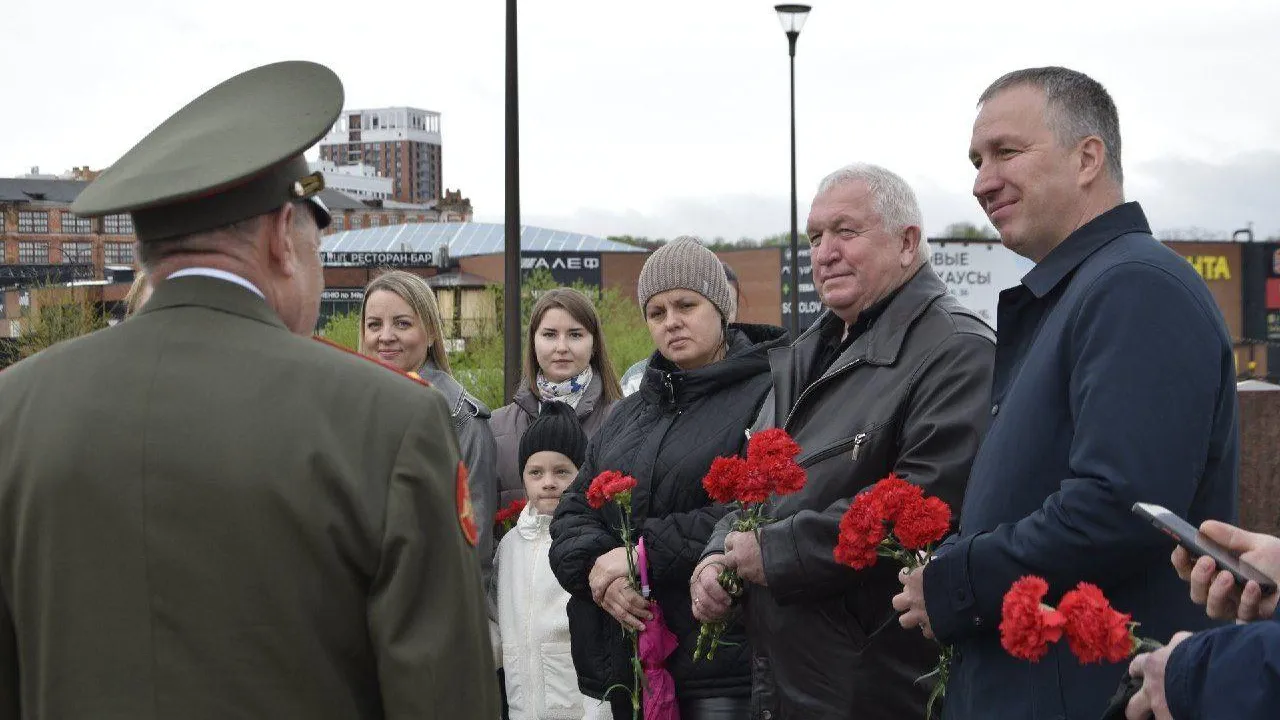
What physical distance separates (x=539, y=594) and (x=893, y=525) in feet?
8.42

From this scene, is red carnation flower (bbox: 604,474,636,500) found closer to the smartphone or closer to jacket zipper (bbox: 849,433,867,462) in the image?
jacket zipper (bbox: 849,433,867,462)

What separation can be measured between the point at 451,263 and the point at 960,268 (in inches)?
1597

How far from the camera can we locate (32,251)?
102312 millimetres

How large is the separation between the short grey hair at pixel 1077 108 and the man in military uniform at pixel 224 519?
1.61 meters

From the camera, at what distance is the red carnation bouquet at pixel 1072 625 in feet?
7.97

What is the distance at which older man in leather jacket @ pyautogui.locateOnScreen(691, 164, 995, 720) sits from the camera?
3.69 m

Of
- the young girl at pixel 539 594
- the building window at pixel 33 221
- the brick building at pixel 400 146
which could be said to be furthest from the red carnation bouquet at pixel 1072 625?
the brick building at pixel 400 146

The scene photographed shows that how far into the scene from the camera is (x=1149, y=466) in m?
2.71

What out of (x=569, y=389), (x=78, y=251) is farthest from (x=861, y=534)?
(x=78, y=251)

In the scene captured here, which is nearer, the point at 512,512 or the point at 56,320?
the point at 512,512

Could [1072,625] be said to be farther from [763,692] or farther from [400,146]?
[400,146]

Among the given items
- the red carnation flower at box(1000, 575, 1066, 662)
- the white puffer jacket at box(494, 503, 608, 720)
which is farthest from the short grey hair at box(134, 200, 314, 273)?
the white puffer jacket at box(494, 503, 608, 720)

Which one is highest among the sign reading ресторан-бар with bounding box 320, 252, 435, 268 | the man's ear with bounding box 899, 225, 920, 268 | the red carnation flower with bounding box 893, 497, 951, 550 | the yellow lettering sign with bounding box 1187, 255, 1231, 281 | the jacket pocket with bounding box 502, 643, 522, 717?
the sign reading ресторан-бар with bounding box 320, 252, 435, 268

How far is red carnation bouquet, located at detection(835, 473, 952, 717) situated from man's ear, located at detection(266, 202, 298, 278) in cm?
149
